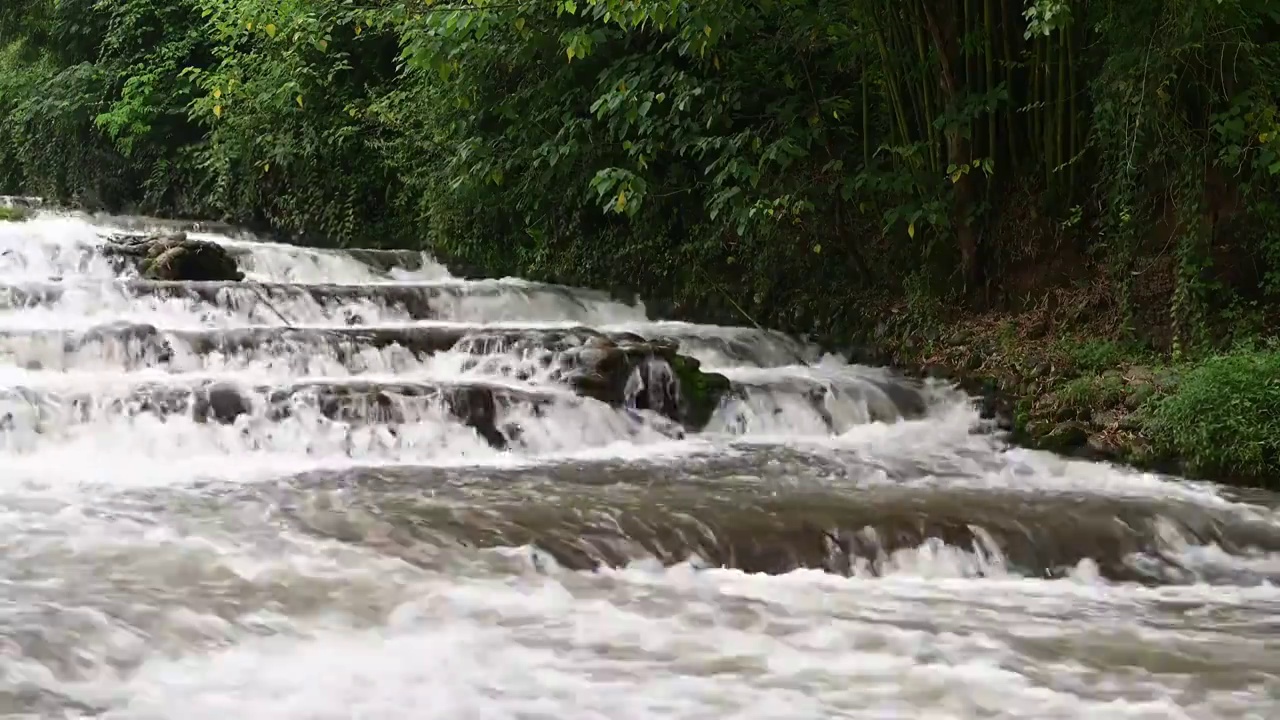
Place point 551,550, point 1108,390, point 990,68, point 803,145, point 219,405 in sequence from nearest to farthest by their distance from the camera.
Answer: point 551,550
point 219,405
point 1108,390
point 990,68
point 803,145

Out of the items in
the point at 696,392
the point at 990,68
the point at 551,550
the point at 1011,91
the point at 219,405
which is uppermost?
the point at 990,68

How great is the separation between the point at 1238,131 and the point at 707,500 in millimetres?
4068

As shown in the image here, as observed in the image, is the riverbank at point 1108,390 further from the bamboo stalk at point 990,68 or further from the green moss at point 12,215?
the green moss at point 12,215

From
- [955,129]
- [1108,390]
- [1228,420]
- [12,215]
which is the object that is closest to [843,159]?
[955,129]

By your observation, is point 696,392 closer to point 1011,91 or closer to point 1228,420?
point 1228,420

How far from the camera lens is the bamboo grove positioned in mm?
6949

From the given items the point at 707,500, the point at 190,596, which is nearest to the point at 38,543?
the point at 190,596

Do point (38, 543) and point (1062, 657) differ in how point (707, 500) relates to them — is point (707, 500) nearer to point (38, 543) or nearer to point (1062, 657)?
point (1062, 657)

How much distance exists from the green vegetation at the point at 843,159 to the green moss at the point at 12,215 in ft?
8.01

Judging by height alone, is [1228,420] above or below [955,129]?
below

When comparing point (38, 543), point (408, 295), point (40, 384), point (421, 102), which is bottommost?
point (38, 543)

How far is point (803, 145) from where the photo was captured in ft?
29.7

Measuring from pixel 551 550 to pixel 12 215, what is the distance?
35.2ft

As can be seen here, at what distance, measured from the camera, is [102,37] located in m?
16.4
